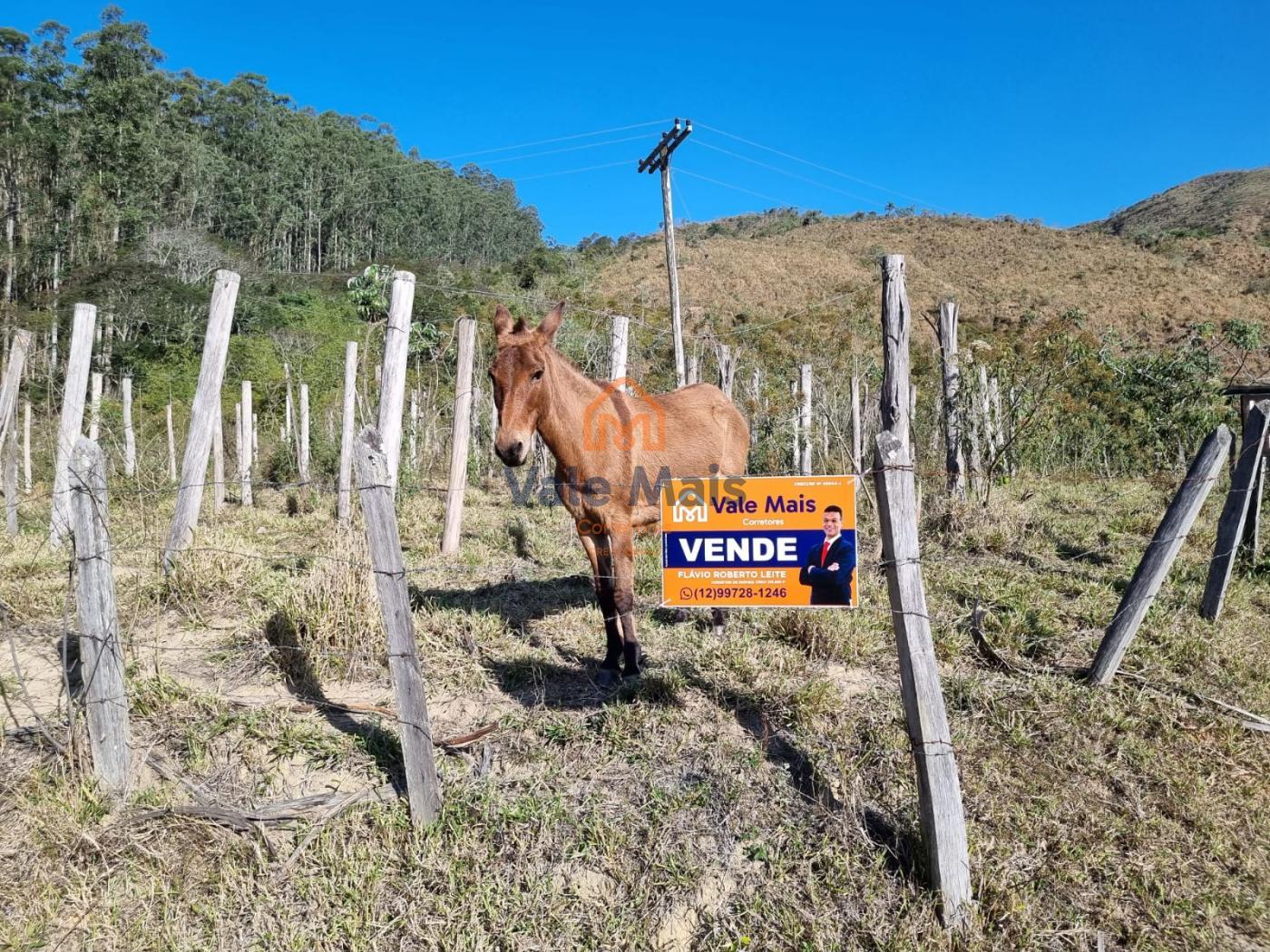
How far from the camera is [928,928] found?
2570 mm

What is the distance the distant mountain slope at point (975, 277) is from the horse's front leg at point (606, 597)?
30.1 meters

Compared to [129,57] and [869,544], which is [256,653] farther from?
[129,57]

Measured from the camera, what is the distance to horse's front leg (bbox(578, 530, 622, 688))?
4242mm

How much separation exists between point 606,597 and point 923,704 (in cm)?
211

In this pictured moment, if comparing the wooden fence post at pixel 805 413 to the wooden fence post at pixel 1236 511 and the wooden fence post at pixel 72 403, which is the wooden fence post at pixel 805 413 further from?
the wooden fence post at pixel 72 403

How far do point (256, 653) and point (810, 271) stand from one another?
44353 mm

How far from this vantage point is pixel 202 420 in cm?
602

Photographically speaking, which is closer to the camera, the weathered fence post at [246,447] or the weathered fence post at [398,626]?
the weathered fence post at [398,626]

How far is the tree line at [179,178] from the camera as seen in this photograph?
3078 cm

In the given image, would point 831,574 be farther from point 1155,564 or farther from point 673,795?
point 1155,564

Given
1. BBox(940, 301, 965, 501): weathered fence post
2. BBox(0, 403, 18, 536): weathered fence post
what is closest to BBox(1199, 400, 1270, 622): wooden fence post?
BBox(940, 301, 965, 501): weathered fence post

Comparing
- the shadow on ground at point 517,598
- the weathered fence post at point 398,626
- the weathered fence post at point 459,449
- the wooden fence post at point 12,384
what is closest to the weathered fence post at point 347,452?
the weathered fence post at point 459,449

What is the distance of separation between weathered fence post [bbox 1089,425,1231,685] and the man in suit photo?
227 cm

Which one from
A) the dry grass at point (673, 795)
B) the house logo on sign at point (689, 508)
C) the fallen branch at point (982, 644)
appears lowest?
the dry grass at point (673, 795)
